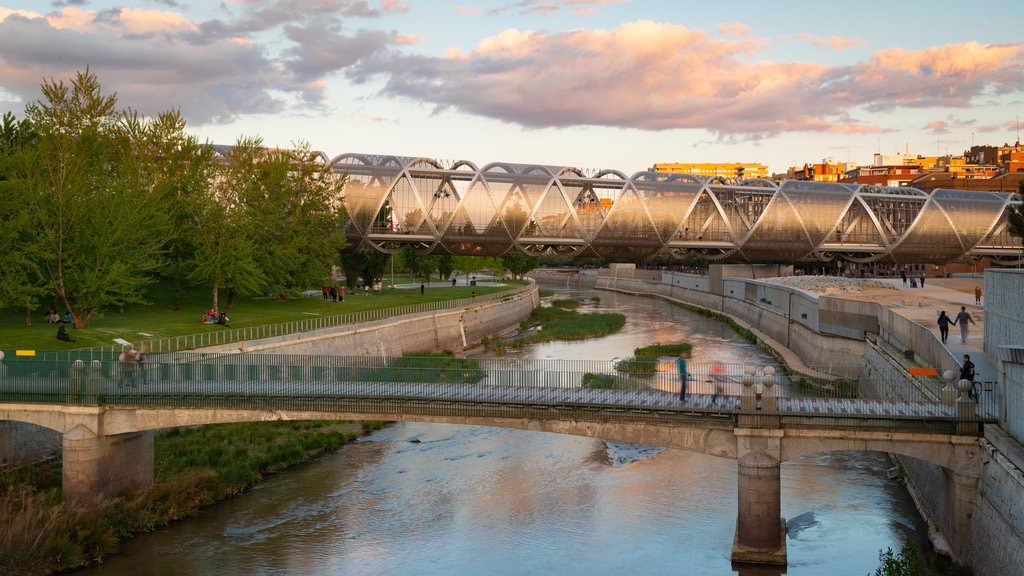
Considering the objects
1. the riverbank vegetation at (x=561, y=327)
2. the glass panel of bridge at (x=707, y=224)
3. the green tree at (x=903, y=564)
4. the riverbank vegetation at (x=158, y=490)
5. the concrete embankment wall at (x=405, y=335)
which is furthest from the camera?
the glass panel of bridge at (x=707, y=224)

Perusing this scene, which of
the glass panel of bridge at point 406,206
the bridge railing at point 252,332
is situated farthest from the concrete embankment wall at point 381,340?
the glass panel of bridge at point 406,206

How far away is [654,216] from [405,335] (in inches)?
1421

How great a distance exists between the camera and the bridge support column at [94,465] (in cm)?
2391

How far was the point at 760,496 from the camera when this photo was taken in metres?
20.5

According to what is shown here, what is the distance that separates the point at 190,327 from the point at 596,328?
131ft

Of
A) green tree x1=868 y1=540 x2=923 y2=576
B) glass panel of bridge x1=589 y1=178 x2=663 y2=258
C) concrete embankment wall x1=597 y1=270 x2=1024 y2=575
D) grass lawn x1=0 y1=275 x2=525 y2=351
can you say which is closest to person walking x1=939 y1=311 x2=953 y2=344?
concrete embankment wall x1=597 y1=270 x2=1024 y2=575

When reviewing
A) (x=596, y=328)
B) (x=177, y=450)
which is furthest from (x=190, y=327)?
(x=596, y=328)

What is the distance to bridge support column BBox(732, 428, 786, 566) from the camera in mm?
20547

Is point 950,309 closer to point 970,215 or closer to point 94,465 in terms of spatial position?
point 94,465

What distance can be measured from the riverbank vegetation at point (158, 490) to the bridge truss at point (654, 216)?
45.9 metres

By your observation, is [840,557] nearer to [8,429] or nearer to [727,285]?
[8,429]

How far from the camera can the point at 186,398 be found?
2419 cm

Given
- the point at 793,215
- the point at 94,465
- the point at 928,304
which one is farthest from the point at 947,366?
the point at 793,215

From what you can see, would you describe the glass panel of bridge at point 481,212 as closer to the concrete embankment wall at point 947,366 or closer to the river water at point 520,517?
the concrete embankment wall at point 947,366
